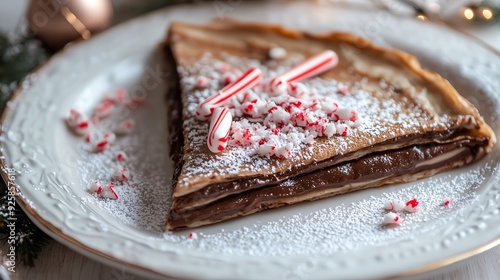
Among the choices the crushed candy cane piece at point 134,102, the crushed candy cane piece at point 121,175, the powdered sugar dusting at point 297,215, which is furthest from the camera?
the crushed candy cane piece at point 134,102

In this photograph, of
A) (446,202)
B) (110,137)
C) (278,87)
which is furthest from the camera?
(110,137)

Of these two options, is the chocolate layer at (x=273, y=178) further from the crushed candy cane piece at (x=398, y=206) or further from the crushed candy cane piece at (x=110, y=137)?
the crushed candy cane piece at (x=110, y=137)

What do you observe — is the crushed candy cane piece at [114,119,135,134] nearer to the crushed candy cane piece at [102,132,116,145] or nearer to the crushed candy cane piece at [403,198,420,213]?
the crushed candy cane piece at [102,132,116,145]

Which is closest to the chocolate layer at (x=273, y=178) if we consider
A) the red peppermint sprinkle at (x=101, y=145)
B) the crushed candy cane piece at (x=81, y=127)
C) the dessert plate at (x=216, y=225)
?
the dessert plate at (x=216, y=225)

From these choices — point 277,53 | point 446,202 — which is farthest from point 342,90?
point 446,202

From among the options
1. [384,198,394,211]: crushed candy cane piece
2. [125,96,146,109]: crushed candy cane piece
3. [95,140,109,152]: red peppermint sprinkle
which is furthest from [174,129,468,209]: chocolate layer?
[125,96,146,109]: crushed candy cane piece

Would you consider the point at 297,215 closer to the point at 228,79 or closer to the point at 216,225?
the point at 216,225
